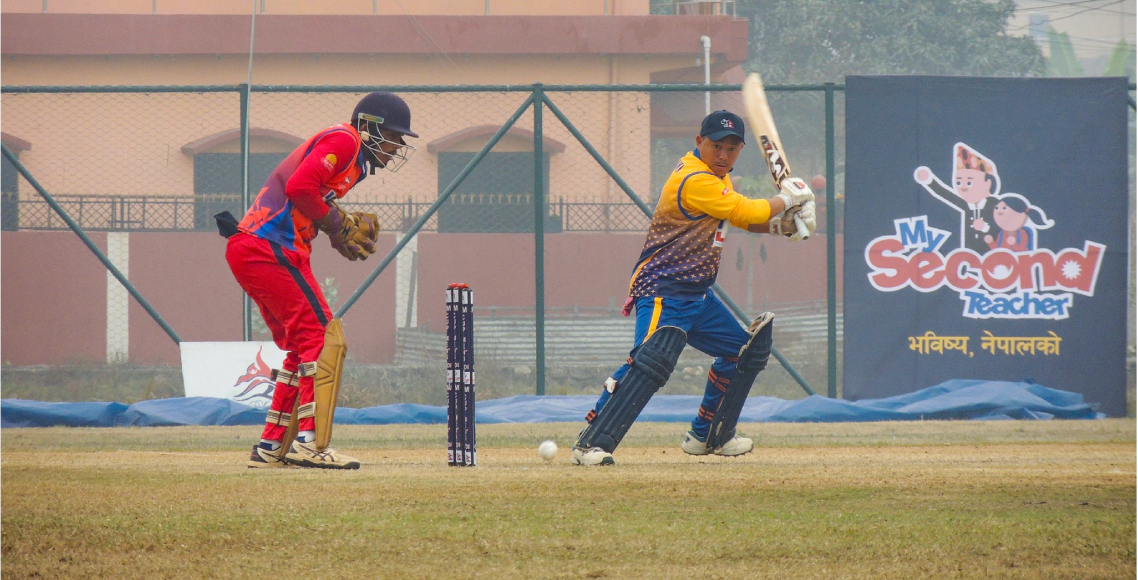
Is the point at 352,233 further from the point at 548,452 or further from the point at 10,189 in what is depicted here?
the point at 10,189

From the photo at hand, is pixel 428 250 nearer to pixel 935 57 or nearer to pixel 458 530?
pixel 458 530

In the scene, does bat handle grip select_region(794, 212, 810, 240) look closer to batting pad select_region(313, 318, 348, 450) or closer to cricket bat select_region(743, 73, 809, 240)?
cricket bat select_region(743, 73, 809, 240)

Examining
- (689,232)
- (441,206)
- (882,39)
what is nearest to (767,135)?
(689,232)

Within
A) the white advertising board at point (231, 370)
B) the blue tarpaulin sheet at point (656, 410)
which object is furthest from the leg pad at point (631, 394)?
the white advertising board at point (231, 370)

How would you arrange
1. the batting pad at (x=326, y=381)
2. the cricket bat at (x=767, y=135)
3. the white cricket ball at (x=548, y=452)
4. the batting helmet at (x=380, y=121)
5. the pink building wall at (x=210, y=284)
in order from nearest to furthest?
the batting pad at (x=326, y=381) → the batting helmet at (x=380, y=121) → the white cricket ball at (x=548, y=452) → the cricket bat at (x=767, y=135) → the pink building wall at (x=210, y=284)

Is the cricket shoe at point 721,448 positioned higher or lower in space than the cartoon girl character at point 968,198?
lower

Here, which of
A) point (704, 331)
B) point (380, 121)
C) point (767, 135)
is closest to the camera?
point (380, 121)

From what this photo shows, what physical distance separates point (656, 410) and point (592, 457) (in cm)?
386

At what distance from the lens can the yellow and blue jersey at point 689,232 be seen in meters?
5.81

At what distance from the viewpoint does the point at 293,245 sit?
18.9 ft

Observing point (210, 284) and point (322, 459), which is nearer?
point (322, 459)

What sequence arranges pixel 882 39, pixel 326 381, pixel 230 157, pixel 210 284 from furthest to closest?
pixel 882 39 → pixel 230 157 → pixel 210 284 → pixel 326 381

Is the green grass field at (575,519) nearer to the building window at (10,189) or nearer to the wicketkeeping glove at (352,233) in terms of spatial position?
the wicketkeeping glove at (352,233)

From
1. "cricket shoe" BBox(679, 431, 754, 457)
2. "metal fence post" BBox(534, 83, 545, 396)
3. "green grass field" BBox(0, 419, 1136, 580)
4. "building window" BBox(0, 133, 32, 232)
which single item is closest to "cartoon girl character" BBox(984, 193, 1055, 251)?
"metal fence post" BBox(534, 83, 545, 396)
